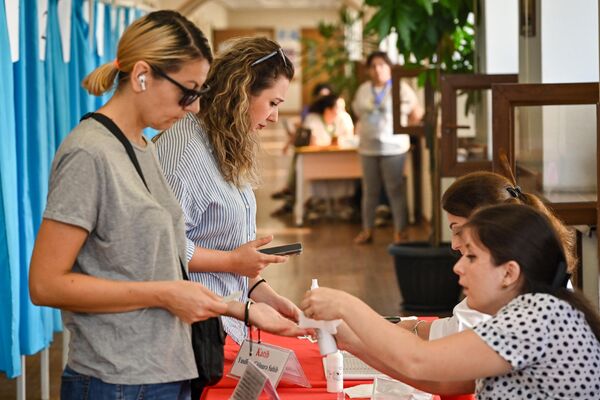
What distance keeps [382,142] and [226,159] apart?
6918 mm

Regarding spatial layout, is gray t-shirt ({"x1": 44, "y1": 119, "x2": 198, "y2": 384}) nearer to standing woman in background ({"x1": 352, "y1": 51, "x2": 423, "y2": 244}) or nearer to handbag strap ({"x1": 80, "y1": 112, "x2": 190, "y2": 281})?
handbag strap ({"x1": 80, "y1": 112, "x2": 190, "y2": 281})

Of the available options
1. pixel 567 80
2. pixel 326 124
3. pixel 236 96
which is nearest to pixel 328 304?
pixel 236 96

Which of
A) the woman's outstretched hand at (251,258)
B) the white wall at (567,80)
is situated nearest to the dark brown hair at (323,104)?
the white wall at (567,80)

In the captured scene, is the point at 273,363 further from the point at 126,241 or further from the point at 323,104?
the point at 323,104

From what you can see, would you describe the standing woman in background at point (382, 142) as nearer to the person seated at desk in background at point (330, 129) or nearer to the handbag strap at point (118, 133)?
the person seated at desk in background at point (330, 129)

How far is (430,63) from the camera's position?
702 centimetres

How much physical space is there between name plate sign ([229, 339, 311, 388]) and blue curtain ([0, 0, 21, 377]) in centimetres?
194

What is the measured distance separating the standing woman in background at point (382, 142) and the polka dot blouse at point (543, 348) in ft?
24.6

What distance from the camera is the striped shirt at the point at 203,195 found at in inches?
107

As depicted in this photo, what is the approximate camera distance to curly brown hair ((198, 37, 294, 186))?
9.04 feet

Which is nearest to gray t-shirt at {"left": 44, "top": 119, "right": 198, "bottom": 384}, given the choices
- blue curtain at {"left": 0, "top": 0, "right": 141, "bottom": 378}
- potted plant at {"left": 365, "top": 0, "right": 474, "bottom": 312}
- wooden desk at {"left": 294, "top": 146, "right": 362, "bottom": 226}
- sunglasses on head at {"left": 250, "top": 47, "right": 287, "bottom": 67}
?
sunglasses on head at {"left": 250, "top": 47, "right": 287, "bottom": 67}

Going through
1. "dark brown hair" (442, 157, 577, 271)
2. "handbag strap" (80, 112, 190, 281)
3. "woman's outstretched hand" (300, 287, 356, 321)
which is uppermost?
"handbag strap" (80, 112, 190, 281)

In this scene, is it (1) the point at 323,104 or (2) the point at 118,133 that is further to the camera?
(1) the point at 323,104

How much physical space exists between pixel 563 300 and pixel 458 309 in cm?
56
